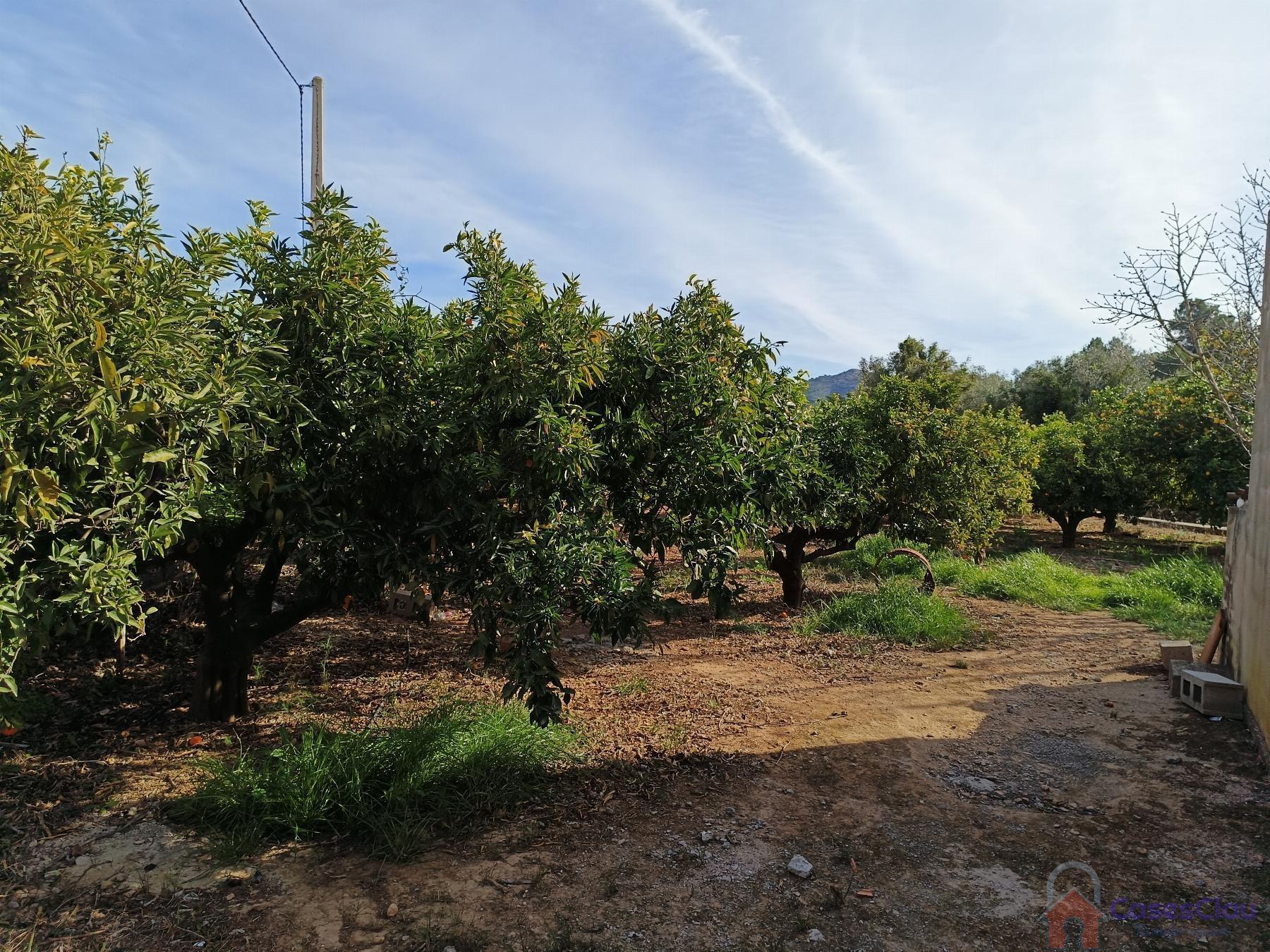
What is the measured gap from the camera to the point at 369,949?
3025 mm

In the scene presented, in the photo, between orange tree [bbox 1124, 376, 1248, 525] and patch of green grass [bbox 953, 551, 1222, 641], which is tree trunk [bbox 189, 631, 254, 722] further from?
orange tree [bbox 1124, 376, 1248, 525]

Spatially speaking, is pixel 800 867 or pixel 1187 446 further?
pixel 1187 446

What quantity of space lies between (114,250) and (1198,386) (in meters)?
16.4

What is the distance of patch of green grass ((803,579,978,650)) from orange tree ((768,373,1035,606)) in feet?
2.95

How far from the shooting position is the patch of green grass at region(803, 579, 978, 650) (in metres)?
8.04

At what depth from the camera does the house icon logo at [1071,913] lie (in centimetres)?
313

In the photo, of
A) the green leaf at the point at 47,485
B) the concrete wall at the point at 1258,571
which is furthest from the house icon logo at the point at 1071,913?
the green leaf at the point at 47,485

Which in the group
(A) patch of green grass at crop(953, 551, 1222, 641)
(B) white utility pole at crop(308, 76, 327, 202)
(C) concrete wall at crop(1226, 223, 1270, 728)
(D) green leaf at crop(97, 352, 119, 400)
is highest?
(B) white utility pole at crop(308, 76, 327, 202)

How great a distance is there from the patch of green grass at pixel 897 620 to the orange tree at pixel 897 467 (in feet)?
2.95

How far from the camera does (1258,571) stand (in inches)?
212

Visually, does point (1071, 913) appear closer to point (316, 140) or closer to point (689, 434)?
point (689, 434)

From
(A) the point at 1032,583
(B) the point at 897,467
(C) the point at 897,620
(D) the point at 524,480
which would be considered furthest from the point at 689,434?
(A) the point at 1032,583

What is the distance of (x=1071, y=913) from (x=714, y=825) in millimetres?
1724

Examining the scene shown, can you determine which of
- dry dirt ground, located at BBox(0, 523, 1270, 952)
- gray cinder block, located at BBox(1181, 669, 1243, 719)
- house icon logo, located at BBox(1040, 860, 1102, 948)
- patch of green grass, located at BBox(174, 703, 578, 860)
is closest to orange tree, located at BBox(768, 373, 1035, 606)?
dry dirt ground, located at BBox(0, 523, 1270, 952)
